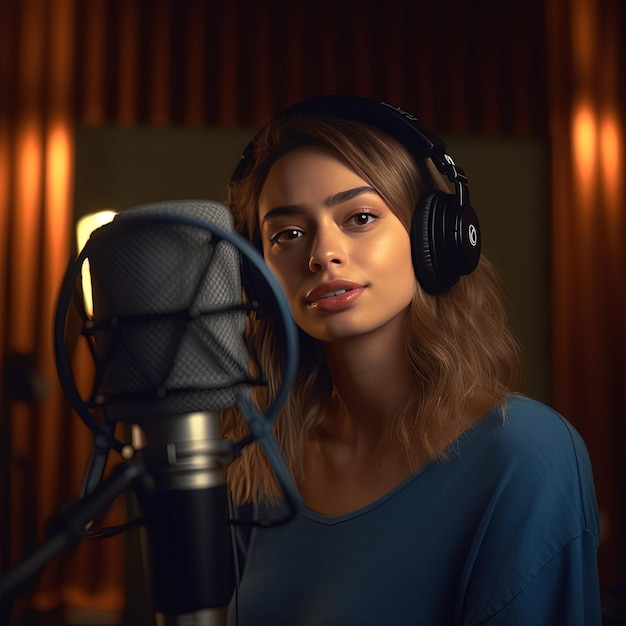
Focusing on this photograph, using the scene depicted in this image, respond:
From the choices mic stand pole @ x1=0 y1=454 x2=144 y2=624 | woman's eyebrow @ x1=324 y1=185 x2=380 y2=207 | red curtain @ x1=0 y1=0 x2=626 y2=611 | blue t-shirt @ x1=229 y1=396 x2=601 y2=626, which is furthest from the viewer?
red curtain @ x1=0 y1=0 x2=626 y2=611

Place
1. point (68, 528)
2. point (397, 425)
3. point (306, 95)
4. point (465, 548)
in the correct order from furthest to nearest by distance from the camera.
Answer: point (306, 95), point (397, 425), point (465, 548), point (68, 528)

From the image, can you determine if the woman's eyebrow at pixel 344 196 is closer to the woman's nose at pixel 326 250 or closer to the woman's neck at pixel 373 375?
the woman's nose at pixel 326 250

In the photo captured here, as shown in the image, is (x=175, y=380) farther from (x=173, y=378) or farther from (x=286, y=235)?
(x=286, y=235)

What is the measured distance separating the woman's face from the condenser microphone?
15.3 inches

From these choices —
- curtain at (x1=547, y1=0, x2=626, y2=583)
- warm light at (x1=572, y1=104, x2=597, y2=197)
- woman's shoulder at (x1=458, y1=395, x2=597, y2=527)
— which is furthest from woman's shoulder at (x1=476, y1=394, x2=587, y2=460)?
warm light at (x1=572, y1=104, x2=597, y2=197)

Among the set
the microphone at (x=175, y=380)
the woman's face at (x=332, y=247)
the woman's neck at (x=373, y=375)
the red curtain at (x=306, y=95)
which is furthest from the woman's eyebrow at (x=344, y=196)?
the red curtain at (x=306, y=95)

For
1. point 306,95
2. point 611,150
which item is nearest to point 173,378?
point 306,95

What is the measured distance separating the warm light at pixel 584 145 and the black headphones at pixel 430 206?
2068 mm

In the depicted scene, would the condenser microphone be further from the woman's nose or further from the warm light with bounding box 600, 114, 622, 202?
the warm light with bounding box 600, 114, 622, 202

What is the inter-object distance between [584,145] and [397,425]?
2180 mm

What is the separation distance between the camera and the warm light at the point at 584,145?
2734mm

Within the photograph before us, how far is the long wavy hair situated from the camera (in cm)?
86

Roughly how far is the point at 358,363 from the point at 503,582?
12.8 inches

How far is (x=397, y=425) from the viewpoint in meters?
0.92
